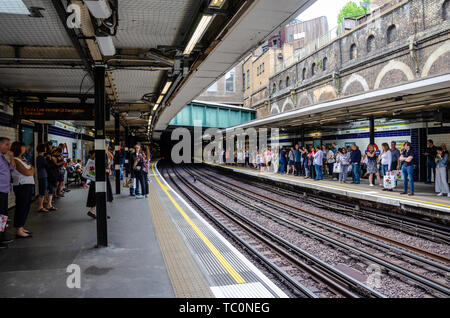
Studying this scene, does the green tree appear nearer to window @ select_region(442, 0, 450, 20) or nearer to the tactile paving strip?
window @ select_region(442, 0, 450, 20)

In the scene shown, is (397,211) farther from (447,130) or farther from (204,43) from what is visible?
(204,43)

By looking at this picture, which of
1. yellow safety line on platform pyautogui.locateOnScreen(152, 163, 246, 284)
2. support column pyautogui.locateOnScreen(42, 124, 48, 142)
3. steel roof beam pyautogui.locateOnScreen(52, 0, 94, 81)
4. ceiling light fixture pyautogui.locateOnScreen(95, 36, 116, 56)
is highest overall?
steel roof beam pyautogui.locateOnScreen(52, 0, 94, 81)

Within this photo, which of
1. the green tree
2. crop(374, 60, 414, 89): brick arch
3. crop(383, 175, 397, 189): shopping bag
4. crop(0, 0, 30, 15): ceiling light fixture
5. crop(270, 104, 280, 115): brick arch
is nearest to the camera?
crop(0, 0, 30, 15): ceiling light fixture

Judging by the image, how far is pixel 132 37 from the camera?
5.79m

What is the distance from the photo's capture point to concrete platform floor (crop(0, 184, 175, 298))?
3.80 m

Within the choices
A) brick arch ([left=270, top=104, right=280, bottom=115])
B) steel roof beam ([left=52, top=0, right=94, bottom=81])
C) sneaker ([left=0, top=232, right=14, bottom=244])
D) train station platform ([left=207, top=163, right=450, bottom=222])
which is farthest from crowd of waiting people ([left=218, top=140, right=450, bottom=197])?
sneaker ([left=0, top=232, right=14, bottom=244])

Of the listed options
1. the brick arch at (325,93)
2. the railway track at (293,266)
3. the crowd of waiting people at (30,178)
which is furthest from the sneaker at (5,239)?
the brick arch at (325,93)

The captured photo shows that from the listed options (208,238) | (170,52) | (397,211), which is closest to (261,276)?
(208,238)

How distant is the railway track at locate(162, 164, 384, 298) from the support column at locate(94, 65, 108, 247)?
303 centimetres

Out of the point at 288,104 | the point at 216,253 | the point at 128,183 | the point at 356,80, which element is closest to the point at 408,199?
the point at 216,253

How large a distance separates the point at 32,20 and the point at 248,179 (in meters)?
18.7

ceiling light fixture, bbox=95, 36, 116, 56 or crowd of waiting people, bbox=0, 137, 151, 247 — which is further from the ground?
ceiling light fixture, bbox=95, 36, 116, 56

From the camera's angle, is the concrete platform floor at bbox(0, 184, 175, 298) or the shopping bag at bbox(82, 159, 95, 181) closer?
the concrete platform floor at bbox(0, 184, 175, 298)

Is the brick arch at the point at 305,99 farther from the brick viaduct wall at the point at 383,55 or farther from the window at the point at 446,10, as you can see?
the window at the point at 446,10
